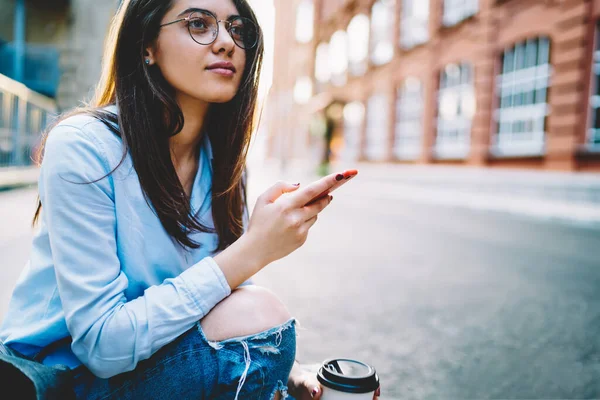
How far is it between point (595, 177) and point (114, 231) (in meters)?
10.6

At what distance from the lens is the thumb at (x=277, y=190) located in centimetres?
133

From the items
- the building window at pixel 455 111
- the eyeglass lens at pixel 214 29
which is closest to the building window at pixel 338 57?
the building window at pixel 455 111

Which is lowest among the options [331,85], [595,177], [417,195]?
[417,195]

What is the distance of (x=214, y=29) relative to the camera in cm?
141

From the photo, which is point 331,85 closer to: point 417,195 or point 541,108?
point 417,195

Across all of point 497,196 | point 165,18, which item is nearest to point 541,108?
point 497,196

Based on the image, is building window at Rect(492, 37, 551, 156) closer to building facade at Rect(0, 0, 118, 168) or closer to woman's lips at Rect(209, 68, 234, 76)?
building facade at Rect(0, 0, 118, 168)

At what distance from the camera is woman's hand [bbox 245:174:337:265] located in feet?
4.16

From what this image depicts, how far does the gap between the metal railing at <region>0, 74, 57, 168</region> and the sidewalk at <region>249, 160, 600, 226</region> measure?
9206mm

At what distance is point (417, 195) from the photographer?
14.0 meters

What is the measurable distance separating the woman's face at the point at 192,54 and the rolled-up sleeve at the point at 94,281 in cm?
34

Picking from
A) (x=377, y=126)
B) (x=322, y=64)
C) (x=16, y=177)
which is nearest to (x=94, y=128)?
(x=16, y=177)

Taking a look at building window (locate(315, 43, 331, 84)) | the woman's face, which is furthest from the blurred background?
building window (locate(315, 43, 331, 84))

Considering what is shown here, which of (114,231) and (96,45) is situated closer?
(114,231)
